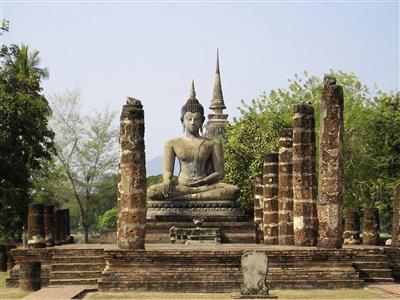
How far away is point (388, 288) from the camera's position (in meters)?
19.1

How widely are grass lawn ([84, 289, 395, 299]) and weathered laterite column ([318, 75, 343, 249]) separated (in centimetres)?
186

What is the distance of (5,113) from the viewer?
31.2m

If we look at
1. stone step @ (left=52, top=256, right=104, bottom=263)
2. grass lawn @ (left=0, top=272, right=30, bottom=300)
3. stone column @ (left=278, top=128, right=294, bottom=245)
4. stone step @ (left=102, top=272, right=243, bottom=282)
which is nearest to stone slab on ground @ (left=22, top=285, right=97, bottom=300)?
grass lawn @ (left=0, top=272, right=30, bottom=300)

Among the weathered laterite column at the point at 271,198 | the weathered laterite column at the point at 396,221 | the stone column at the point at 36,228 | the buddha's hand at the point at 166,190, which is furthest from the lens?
the buddha's hand at the point at 166,190

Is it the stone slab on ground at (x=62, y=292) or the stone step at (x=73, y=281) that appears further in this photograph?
the stone step at (x=73, y=281)

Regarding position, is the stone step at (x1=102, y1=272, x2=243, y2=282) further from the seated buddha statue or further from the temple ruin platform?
the seated buddha statue

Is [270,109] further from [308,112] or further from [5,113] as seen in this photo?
[308,112]

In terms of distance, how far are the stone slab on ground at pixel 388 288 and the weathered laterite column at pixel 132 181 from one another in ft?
17.0

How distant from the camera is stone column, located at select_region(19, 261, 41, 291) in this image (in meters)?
19.6

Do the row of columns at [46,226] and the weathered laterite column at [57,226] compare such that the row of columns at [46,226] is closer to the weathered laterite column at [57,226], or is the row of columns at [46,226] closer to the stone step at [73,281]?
the weathered laterite column at [57,226]

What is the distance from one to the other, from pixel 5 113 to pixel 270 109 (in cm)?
1800

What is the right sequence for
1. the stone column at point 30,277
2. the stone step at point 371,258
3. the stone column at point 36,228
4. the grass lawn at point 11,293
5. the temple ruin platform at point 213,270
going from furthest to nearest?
the stone column at point 36,228 < the stone step at point 371,258 < the stone column at point 30,277 < the temple ruin platform at point 213,270 < the grass lawn at point 11,293

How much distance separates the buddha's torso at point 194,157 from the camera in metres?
28.7

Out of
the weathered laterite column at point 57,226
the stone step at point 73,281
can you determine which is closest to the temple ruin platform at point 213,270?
the stone step at point 73,281
